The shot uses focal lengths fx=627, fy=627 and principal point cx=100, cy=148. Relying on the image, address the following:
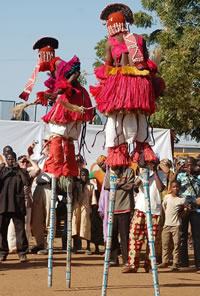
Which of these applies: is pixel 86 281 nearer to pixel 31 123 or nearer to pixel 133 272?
pixel 133 272

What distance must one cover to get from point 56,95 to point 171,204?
4.28 meters

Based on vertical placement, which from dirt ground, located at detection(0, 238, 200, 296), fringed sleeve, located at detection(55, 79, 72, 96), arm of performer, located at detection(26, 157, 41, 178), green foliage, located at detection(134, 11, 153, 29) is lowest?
dirt ground, located at detection(0, 238, 200, 296)

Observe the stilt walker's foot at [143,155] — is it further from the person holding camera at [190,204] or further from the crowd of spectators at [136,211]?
the person holding camera at [190,204]

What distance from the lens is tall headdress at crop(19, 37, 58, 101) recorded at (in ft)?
25.5

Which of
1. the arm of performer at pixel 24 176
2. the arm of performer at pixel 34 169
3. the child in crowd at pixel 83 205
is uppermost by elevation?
the arm of performer at pixel 34 169

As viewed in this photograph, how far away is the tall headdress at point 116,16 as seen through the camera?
6.70 m

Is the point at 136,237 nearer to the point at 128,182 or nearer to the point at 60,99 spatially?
the point at 128,182

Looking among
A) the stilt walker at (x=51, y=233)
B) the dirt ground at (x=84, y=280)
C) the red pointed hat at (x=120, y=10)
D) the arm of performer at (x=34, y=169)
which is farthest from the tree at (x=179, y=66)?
the red pointed hat at (x=120, y=10)

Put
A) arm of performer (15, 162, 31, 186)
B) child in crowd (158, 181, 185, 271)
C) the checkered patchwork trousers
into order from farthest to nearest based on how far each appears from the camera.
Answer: arm of performer (15, 162, 31, 186) < child in crowd (158, 181, 185, 271) < the checkered patchwork trousers

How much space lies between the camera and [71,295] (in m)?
7.39

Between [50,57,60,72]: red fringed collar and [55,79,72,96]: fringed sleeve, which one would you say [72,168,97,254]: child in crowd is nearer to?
[50,57,60,72]: red fringed collar

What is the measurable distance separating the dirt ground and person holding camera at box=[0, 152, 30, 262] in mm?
305

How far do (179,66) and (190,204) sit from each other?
11.3 metres

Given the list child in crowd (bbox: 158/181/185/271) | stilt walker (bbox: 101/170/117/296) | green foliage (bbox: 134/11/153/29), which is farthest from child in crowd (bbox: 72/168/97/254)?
green foliage (bbox: 134/11/153/29)
